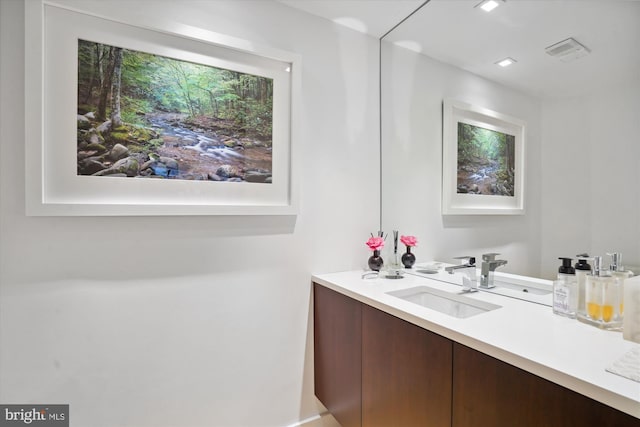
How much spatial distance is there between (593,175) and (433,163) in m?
0.76

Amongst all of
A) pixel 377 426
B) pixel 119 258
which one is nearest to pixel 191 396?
pixel 119 258

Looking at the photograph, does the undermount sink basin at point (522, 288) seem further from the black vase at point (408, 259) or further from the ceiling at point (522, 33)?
the ceiling at point (522, 33)

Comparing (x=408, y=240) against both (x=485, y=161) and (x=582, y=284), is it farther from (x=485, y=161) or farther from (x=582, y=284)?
(x=582, y=284)

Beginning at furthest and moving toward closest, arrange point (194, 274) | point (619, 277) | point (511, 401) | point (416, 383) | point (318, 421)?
point (318, 421), point (194, 274), point (416, 383), point (619, 277), point (511, 401)

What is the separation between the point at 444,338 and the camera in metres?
0.97

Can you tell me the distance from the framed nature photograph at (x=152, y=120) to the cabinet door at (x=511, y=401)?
3.50ft

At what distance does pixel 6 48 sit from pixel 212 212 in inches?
36.6

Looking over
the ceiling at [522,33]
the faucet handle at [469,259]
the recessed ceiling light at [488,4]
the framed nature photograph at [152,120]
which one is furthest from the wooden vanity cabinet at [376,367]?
the recessed ceiling light at [488,4]

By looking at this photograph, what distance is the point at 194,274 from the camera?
1.43 metres

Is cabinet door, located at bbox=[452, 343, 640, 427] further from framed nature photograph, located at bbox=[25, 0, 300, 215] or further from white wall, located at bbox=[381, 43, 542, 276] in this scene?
framed nature photograph, located at bbox=[25, 0, 300, 215]

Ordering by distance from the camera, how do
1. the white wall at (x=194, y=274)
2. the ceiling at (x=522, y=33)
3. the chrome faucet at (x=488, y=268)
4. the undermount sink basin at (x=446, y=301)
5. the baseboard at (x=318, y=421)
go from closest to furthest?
the ceiling at (x=522, y=33)
the white wall at (x=194, y=274)
the undermount sink basin at (x=446, y=301)
the chrome faucet at (x=488, y=268)
the baseboard at (x=318, y=421)

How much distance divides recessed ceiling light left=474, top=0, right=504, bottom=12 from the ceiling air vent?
318mm

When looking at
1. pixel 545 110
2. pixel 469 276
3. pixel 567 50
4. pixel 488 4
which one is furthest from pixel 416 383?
pixel 488 4

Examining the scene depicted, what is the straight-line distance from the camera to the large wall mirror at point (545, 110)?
1.01 m
